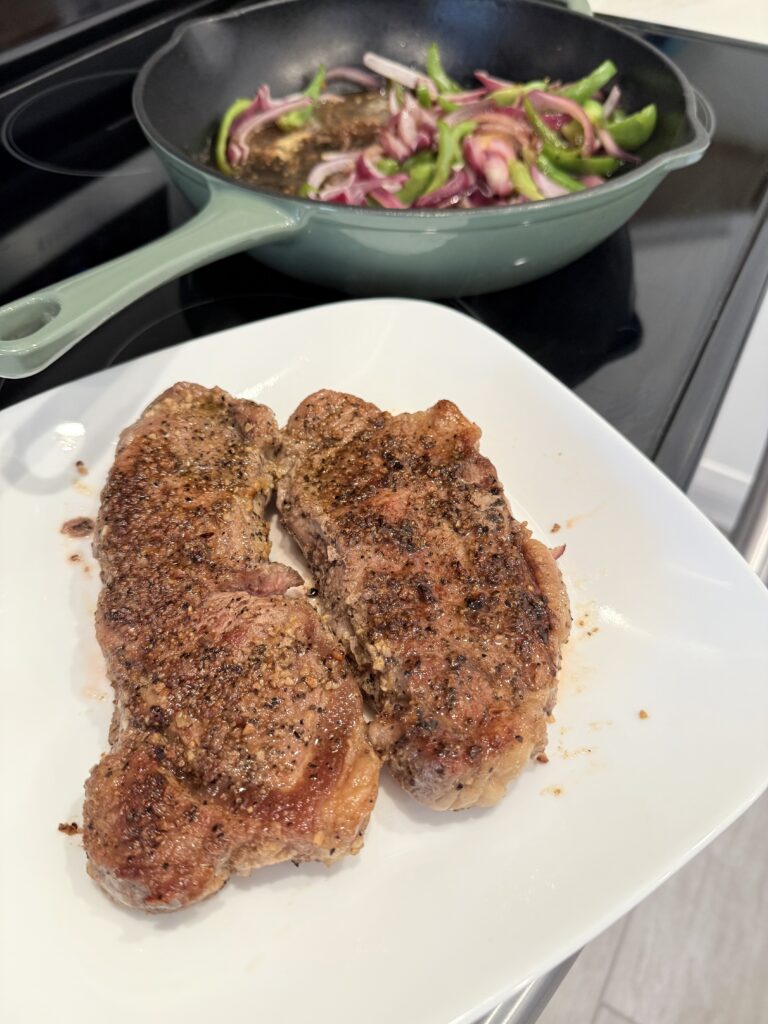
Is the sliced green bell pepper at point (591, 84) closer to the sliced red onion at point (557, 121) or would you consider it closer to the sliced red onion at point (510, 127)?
the sliced red onion at point (557, 121)

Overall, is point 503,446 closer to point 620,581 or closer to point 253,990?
point 620,581

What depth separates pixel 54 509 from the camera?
129 centimetres

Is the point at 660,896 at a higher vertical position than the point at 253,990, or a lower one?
lower

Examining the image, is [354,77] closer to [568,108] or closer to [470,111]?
[470,111]

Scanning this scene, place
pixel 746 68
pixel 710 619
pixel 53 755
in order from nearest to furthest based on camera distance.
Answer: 1. pixel 53 755
2. pixel 710 619
3. pixel 746 68

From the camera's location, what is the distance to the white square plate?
881 millimetres

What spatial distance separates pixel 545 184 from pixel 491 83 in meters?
0.49

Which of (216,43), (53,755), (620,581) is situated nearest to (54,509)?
(53,755)

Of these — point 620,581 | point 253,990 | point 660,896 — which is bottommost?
point 660,896

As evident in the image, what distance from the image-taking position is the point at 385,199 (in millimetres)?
1817

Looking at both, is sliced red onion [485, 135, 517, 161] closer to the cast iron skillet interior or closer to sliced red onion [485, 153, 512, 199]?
sliced red onion [485, 153, 512, 199]

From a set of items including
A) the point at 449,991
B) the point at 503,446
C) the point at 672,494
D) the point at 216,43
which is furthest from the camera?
the point at 216,43

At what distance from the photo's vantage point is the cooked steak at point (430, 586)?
983 millimetres

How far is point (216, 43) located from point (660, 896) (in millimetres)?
2414
